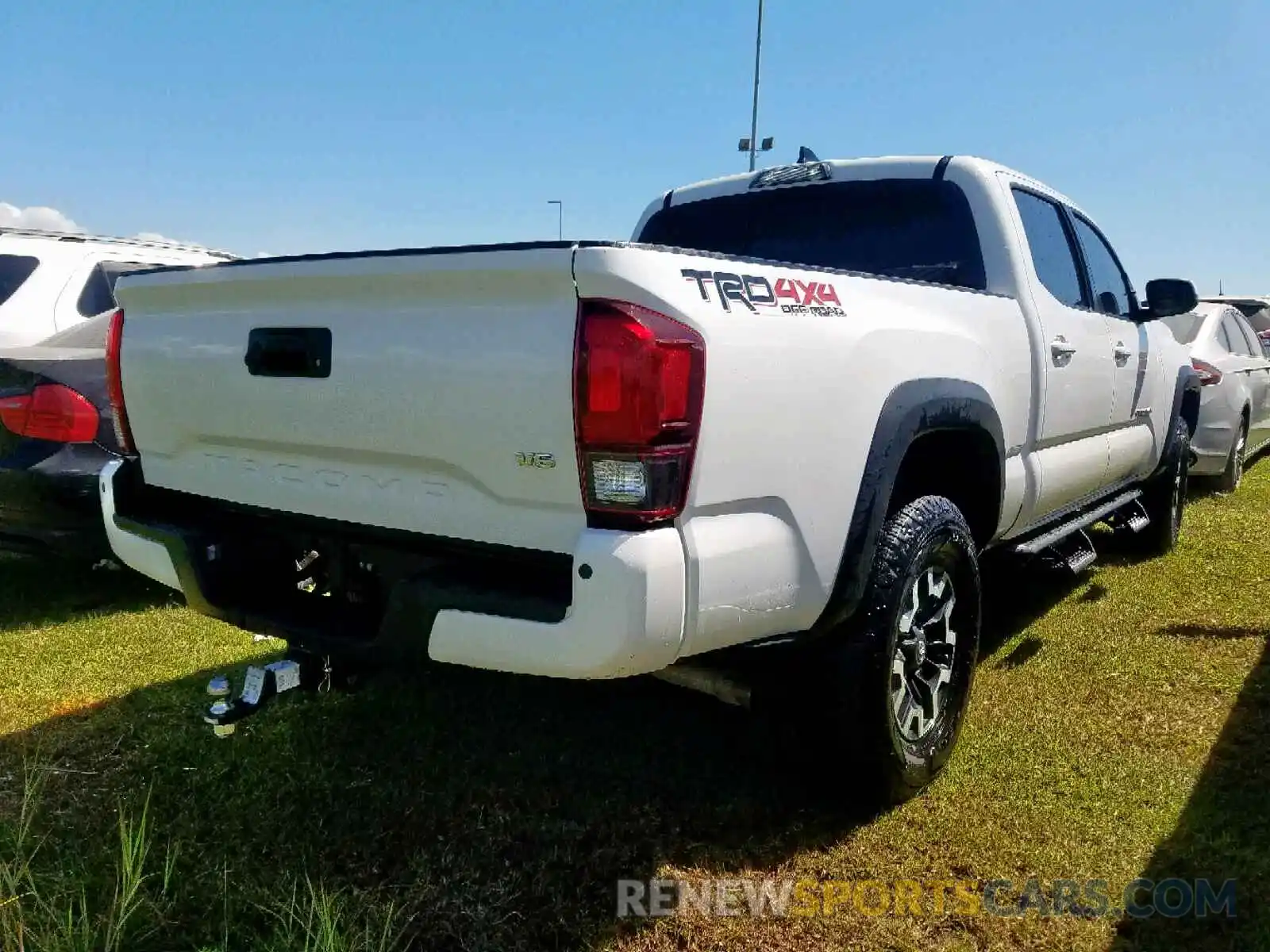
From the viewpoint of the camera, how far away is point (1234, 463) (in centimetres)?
793

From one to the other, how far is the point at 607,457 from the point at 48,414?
11.1 ft

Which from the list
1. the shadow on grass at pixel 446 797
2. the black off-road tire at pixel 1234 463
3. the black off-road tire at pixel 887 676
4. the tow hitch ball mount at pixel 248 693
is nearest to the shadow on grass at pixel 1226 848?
the black off-road tire at pixel 887 676

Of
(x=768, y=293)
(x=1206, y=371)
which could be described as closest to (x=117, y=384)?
(x=768, y=293)

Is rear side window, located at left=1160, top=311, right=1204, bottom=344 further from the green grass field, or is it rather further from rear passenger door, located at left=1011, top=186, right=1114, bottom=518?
the green grass field

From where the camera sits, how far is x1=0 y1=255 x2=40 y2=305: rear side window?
5074mm

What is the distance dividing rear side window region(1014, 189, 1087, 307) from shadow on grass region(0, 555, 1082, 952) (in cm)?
211

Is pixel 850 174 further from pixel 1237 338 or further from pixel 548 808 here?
pixel 1237 338

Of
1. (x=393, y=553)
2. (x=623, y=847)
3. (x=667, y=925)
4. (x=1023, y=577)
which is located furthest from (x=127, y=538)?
(x=1023, y=577)

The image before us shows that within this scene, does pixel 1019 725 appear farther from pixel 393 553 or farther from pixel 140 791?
pixel 140 791

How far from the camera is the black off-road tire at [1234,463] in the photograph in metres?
7.77

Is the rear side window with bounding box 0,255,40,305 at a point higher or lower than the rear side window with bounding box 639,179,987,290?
lower

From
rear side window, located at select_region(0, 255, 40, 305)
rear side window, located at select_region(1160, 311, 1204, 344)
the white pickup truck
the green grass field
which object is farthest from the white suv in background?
rear side window, located at select_region(1160, 311, 1204, 344)

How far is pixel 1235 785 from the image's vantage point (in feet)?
9.57

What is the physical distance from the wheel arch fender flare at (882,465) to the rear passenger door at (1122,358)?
6.75ft
